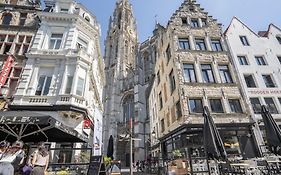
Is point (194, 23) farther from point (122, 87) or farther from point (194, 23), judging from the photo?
point (122, 87)

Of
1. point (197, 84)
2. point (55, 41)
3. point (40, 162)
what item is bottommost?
point (40, 162)

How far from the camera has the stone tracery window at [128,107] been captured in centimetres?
4287

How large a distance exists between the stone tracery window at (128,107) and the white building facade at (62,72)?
90.6 ft

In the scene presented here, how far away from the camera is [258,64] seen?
730 inches

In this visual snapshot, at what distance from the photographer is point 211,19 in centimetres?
1894

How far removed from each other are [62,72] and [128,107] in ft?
101

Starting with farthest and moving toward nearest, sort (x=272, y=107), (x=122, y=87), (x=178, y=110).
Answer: (x=122, y=87) < (x=272, y=107) < (x=178, y=110)

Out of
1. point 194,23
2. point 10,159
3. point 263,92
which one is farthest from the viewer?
point 194,23

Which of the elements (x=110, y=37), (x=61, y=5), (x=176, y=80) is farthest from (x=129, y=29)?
(x=176, y=80)

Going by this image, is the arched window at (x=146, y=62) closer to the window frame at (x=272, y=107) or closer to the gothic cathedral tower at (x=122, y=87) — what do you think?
the gothic cathedral tower at (x=122, y=87)

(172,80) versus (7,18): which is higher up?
(7,18)

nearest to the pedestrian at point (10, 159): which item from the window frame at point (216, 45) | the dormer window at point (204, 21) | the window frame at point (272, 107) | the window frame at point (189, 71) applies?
the window frame at point (189, 71)

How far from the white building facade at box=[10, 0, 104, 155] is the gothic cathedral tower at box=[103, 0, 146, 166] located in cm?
2121

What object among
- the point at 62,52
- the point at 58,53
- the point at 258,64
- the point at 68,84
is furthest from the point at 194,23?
the point at 68,84
